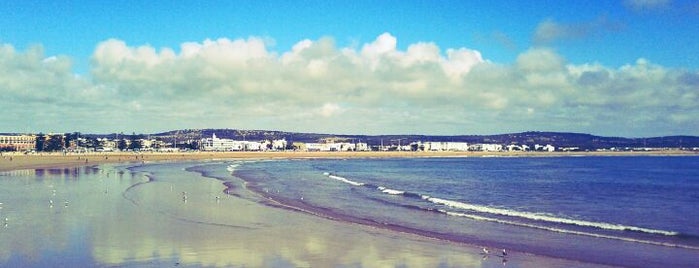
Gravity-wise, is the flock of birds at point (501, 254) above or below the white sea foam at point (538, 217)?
above

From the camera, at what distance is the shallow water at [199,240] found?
49.1ft

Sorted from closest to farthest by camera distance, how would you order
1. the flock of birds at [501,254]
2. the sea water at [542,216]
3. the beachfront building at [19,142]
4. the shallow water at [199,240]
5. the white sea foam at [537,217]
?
1. the shallow water at [199,240]
2. the flock of birds at [501,254]
3. the sea water at [542,216]
4. the white sea foam at [537,217]
5. the beachfront building at [19,142]

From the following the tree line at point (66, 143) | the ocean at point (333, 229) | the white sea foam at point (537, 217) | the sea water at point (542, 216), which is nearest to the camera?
the ocean at point (333, 229)

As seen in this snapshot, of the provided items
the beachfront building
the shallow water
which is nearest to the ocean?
the shallow water

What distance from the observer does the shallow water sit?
49.1ft

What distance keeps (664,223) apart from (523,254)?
11.1 metres

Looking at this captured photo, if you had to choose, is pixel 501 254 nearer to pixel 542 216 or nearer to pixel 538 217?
pixel 538 217

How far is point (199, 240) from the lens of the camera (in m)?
17.9

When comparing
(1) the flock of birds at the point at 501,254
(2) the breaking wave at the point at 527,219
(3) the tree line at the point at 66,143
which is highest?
(3) the tree line at the point at 66,143

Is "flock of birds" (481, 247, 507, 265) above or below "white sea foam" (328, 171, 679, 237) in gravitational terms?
above

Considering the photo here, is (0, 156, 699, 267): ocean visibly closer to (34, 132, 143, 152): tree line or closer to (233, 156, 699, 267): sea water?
(233, 156, 699, 267): sea water

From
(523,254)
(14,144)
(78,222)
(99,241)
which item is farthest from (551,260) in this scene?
(14,144)

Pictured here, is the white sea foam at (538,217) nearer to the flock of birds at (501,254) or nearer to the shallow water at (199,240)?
the shallow water at (199,240)

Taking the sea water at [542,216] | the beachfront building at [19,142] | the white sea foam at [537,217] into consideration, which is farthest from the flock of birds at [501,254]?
the beachfront building at [19,142]
